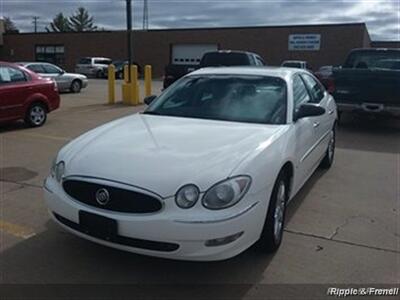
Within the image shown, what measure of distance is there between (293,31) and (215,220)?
38.5 metres

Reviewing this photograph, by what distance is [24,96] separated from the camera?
392 inches

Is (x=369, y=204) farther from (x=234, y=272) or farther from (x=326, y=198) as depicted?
(x=234, y=272)

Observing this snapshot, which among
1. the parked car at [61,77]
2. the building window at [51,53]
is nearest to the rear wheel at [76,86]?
the parked car at [61,77]

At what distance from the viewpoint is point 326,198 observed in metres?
5.60

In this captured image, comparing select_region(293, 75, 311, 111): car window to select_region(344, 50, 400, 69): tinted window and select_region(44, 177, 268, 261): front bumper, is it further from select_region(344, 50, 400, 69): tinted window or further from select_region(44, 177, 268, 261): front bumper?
select_region(344, 50, 400, 69): tinted window

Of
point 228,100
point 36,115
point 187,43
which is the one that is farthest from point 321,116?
point 187,43

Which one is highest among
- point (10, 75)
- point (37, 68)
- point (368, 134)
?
point (37, 68)

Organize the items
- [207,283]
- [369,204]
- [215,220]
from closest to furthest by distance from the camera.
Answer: [215,220]
[207,283]
[369,204]

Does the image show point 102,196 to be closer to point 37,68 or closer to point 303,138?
point 303,138

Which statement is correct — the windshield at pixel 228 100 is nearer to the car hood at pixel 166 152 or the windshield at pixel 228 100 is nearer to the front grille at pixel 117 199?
the car hood at pixel 166 152

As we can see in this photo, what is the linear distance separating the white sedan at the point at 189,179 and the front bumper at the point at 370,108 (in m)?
6.10

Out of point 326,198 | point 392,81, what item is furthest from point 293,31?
point 326,198

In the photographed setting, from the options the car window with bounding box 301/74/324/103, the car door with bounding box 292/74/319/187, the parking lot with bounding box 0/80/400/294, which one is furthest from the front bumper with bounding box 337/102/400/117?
the car door with bounding box 292/74/319/187

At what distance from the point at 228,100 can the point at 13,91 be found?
634cm
